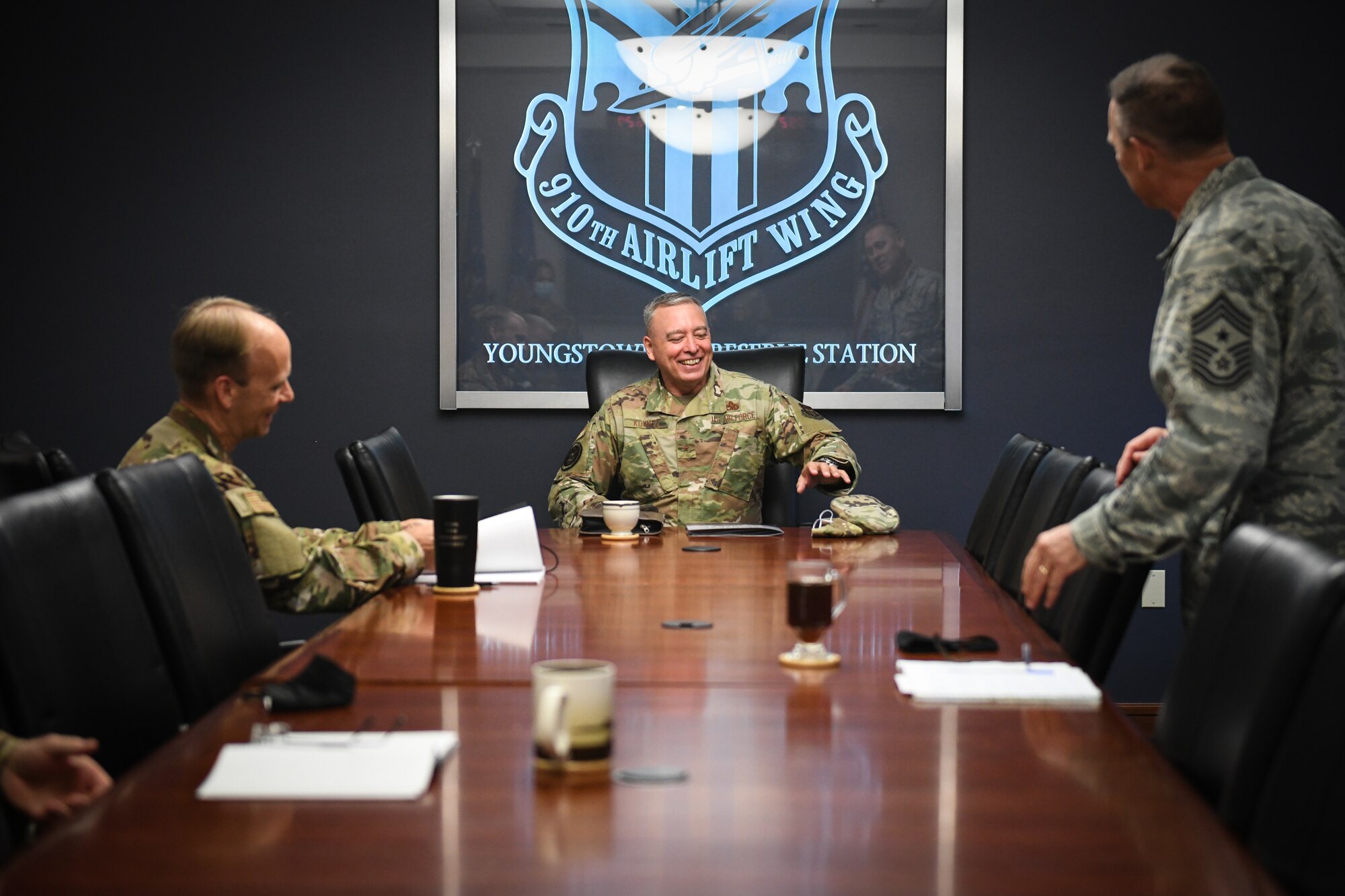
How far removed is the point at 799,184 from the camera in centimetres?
462

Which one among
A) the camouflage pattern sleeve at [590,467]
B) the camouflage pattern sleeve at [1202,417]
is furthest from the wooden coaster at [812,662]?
the camouflage pattern sleeve at [590,467]

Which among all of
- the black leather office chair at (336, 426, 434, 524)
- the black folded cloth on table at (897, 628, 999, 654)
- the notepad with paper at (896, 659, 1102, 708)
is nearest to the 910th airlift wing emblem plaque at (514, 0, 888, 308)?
the black leather office chair at (336, 426, 434, 524)

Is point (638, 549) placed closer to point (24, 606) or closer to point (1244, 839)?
point (24, 606)

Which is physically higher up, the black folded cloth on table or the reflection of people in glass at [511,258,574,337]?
the reflection of people in glass at [511,258,574,337]

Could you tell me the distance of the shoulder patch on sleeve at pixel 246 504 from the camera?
235 centimetres

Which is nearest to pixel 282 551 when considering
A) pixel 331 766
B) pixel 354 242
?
pixel 331 766

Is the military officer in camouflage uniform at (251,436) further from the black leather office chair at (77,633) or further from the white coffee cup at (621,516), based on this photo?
the white coffee cup at (621,516)

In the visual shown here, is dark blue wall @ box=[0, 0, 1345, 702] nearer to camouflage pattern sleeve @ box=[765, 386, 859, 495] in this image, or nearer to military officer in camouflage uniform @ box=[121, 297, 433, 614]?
camouflage pattern sleeve @ box=[765, 386, 859, 495]

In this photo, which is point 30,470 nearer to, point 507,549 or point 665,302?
point 507,549

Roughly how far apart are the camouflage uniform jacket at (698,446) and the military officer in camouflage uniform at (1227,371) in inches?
75.6

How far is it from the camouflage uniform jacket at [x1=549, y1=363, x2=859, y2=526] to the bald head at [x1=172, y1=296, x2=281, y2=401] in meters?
1.64

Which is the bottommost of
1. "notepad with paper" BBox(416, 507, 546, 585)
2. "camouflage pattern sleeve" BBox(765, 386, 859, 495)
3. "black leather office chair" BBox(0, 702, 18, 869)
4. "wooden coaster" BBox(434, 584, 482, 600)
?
"black leather office chair" BBox(0, 702, 18, 869)

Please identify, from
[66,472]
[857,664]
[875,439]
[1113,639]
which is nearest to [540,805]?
[857,664]

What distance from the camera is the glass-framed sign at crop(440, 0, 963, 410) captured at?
460 centimetres
